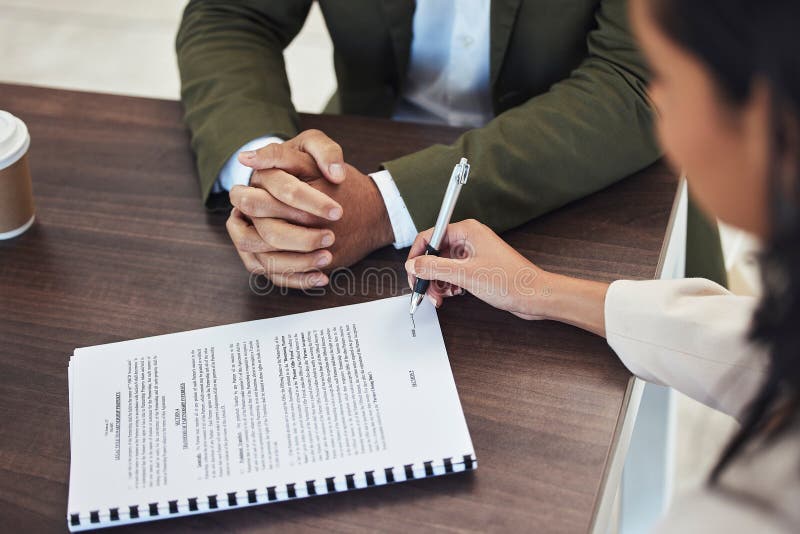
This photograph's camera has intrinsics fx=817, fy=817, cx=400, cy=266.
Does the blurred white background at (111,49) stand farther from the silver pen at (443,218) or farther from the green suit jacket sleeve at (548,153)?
the silver pen at (443,218)

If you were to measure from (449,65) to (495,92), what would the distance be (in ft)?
0.38

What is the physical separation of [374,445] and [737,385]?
1.18ft

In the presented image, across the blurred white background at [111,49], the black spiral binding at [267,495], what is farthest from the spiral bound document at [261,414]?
the blurred white background at [111,49]

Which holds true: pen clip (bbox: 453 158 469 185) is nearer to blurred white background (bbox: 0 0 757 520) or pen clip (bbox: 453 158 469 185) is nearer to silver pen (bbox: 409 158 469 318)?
silver pen (bbox: 409 158 469 318)

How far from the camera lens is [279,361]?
0.85 m

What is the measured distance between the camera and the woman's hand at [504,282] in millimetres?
873

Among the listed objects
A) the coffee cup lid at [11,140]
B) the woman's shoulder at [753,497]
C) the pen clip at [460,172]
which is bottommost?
the coffee cup lid at [11,140]

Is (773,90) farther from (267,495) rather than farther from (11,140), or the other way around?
(11,140)

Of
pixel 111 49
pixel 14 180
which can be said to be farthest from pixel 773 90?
pixel 111 49

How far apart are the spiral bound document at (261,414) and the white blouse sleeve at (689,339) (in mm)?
190

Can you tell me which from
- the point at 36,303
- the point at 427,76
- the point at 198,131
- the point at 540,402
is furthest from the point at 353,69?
the point at 540,402

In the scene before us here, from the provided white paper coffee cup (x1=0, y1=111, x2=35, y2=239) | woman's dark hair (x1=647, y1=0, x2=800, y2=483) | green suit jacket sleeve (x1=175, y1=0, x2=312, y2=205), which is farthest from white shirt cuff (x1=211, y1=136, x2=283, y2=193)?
woman's dark hair (x1=647, y1=0, x2=800, y2=483)

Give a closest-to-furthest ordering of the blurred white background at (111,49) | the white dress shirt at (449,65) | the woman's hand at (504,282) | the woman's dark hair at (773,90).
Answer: the woman's dark hair at (773,90), the woman's hand at (504,282), the white dress shirt at (449,65), the blurred white background at (111,49)

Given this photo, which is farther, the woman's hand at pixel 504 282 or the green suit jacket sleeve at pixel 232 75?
the green suit jacket sleeve at pixel 232 75
